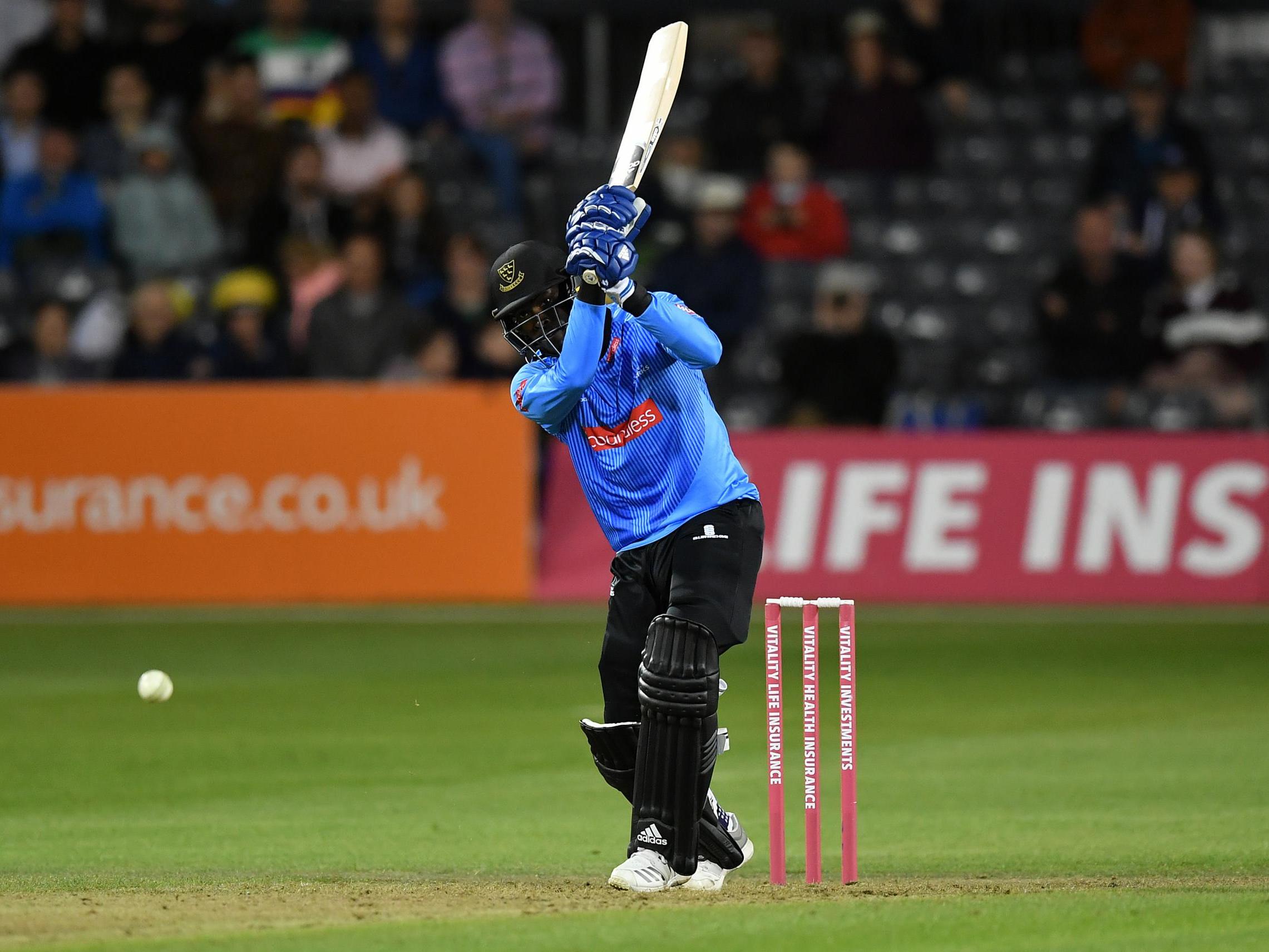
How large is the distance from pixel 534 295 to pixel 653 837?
5.59 feet

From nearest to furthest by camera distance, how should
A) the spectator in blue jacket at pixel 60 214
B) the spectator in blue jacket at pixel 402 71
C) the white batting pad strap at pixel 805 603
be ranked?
the white batting pad strap at pixel 805 603, the spectator in blue jacket at pixel 60 214, the spectator in blue jacket at pixel 402 71

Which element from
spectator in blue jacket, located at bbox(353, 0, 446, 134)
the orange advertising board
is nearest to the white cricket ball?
the orange advertising board

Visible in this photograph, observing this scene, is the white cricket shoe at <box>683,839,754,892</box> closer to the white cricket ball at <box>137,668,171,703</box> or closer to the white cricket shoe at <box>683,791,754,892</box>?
the white cricket shoe at <box>683,791,754,892</box>

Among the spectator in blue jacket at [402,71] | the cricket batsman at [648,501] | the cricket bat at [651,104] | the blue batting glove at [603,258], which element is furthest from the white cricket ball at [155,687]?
the spectator in blue jacket at [402,71]

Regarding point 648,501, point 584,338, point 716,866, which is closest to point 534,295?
point 584,338

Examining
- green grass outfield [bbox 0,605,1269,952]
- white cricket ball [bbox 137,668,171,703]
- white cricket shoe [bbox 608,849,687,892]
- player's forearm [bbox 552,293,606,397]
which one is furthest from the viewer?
white cricket ball [bbox 137,668,171,703]

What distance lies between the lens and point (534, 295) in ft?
22.2

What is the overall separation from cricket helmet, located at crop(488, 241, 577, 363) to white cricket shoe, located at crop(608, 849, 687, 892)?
1.58m

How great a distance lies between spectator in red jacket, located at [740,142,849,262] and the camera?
60.3 feet

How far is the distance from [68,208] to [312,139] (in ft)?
6.95

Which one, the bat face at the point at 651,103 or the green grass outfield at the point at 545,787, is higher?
the bat face at the point at 651,103

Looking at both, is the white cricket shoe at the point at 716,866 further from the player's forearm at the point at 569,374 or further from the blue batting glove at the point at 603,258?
the blue batting glove at the point at 603,258

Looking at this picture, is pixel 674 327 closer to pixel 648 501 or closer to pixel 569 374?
pixel 569 374

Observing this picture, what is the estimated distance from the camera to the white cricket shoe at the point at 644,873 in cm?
663
